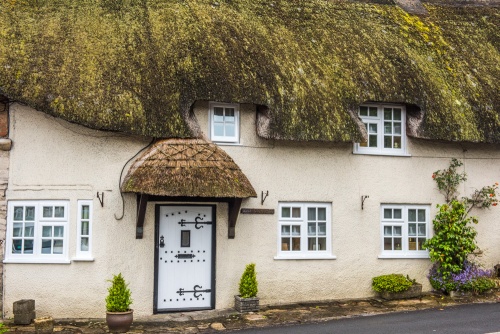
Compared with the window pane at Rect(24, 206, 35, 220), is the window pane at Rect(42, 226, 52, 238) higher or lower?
lower

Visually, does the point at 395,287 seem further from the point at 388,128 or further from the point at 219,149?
the point at 219,149

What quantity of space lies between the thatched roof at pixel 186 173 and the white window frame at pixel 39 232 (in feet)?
4.52

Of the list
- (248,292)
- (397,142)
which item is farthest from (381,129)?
(248,292)

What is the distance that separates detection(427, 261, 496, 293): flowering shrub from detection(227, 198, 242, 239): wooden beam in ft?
15.0

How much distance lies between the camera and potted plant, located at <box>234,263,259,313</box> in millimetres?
10883

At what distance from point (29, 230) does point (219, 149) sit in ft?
12.8

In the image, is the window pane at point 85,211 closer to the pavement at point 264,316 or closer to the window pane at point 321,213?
the pavement at point 264,316

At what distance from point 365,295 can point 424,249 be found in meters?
1.71

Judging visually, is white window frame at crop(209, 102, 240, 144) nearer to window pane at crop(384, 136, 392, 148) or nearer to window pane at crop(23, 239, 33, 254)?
window pane at crop(384, 136, 392, 148)

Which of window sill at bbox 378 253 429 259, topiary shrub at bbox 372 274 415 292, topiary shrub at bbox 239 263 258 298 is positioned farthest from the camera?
window sill at bbox 378 253 429 259

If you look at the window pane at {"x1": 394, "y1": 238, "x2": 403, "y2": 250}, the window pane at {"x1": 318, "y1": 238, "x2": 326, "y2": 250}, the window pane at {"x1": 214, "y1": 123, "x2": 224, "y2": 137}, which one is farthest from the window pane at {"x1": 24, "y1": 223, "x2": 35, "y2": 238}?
the window pane at {"x1": 394, "y1": 238, "x2": 403, "y2": 250}

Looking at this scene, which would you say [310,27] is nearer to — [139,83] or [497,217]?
[139,83]

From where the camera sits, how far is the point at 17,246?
10648mm

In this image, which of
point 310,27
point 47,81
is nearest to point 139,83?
point 47,81
